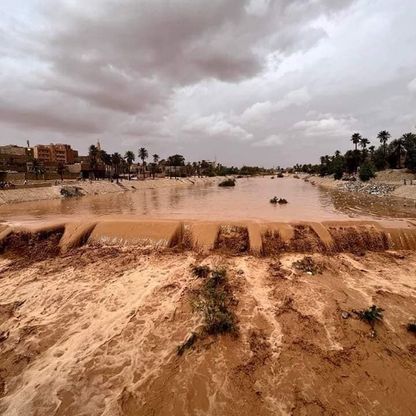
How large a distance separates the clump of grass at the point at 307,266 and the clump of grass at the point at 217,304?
3.32 meters

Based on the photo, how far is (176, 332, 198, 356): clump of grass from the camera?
801cm

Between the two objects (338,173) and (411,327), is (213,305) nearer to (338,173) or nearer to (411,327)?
(411,327)

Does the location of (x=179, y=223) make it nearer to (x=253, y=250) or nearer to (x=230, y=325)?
(x=253, y=250)

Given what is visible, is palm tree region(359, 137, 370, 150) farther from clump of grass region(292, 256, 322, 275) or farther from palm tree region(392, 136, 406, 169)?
clump of grass region(292, 256, 322, 275)

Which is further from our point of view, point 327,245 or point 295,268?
point 327,245

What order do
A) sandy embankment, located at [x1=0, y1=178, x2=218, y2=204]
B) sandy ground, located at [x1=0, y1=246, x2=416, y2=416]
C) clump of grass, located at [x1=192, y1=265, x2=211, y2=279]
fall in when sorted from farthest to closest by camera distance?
sandy embankment, located at [x1=0, y1=178, x2=218, y2=204], clump of grass, located at [x1=192, y1=265, x2=211, y2=279], sandy ground, located at [x1=0, y1=246, x2=416, y2=416]

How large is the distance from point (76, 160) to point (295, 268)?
109 metres

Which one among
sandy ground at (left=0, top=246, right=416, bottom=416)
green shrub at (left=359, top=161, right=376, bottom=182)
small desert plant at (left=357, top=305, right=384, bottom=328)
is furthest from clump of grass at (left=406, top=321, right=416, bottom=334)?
green shrub at (left=359, top=161, right=376, bottom=182)

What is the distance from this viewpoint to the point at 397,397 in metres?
6.49

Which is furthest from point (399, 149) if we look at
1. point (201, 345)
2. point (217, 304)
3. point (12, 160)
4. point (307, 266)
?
point (12, 160)

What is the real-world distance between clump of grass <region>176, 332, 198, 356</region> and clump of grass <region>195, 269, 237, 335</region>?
39 cm

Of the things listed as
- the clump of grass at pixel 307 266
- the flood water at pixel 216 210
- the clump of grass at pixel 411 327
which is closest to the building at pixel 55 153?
the flood water at pixel 216 210

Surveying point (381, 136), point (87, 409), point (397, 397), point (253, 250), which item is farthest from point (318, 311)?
point (381, 136)

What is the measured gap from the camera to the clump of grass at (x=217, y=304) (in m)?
8.71
